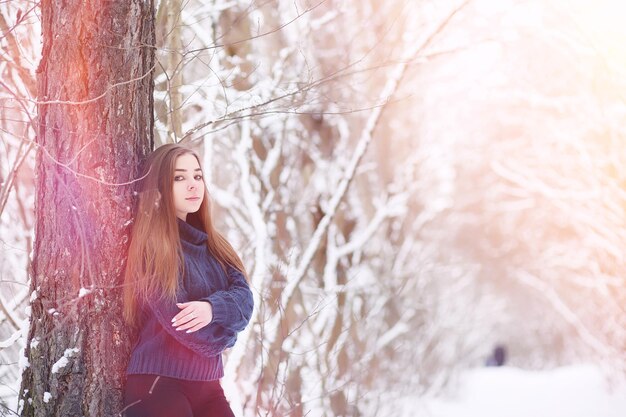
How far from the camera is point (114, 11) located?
11.3 ft

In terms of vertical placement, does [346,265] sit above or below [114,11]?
below

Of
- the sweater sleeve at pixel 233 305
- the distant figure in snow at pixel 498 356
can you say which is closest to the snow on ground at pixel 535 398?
the sweater sleeve at pixel 233 305

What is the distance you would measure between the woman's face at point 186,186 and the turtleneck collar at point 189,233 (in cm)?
6

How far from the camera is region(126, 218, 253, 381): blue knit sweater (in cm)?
326

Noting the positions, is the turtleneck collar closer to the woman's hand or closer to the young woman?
the young woman

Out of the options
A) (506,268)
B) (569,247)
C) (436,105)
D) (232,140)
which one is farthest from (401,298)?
(506,268)

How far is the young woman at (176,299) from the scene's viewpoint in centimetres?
324

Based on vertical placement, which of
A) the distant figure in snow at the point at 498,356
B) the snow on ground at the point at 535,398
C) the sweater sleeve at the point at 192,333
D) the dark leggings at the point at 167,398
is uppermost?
the sweater sleeve at the point at 192,333

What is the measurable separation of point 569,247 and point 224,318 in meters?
18.4

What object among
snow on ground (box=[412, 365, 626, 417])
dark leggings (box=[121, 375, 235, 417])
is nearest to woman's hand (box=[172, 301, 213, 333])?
dark leggings (box=[121, 375, 235, 417])

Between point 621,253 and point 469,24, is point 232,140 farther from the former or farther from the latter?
point 621,253

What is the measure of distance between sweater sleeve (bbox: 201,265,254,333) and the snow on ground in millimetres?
6615

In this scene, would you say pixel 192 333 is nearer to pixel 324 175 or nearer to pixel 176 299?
pixel 176 299

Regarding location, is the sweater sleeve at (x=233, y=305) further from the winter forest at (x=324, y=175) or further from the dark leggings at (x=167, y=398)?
the winter forest at (x=324, y=175)
